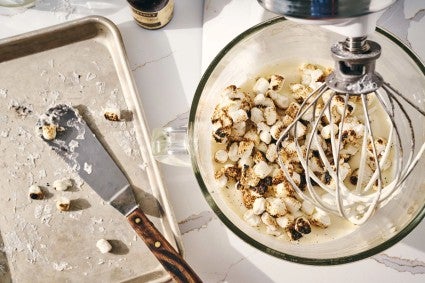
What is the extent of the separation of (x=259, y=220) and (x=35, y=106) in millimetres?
310

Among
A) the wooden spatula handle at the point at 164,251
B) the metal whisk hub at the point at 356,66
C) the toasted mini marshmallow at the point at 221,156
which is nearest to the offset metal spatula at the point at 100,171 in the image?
the wooden spatula handle at the point at 164,251

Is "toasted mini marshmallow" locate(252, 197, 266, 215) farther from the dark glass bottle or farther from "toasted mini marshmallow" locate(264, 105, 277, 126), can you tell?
the dark glass bottle

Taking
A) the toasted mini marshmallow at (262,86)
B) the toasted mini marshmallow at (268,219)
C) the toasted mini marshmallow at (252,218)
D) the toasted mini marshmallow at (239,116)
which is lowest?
the toasted mini marshmallow at (252,218)

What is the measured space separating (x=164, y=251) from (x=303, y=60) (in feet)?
0.90

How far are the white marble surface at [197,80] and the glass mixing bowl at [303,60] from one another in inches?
2.0

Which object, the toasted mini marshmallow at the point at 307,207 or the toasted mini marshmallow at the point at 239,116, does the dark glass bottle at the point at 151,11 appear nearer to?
the toasted mini marshmallow at the point at 239,116

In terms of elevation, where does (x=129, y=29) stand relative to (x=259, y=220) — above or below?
above

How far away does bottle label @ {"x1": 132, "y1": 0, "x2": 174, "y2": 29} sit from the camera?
64 cm

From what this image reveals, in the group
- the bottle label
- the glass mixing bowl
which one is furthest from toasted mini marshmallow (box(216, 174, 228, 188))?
the bottle label

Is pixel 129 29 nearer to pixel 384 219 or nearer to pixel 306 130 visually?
pixel 306 130

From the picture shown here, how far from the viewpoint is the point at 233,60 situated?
620mm

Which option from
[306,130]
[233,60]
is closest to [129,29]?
[233,60]

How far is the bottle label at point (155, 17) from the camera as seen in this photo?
639 millimetres

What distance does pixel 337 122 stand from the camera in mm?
600
